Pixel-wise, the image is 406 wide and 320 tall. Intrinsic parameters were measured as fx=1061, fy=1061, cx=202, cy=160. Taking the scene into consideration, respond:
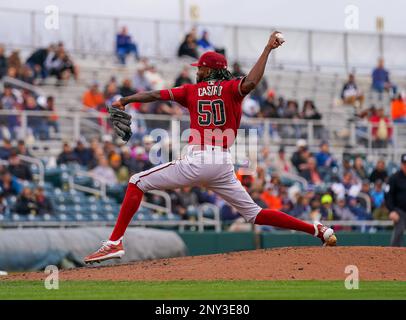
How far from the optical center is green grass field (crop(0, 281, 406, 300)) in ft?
32.1

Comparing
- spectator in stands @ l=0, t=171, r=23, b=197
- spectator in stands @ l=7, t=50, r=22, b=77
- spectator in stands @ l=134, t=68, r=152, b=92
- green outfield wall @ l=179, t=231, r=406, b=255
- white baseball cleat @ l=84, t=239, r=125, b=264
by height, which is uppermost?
→ spectator in stands @ l=7, t=50, r=22, b=77

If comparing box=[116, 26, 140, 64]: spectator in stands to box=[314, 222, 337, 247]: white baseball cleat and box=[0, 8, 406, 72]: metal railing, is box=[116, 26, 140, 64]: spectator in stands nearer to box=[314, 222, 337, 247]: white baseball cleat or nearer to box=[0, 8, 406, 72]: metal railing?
box=[0, 8, 406, 72]: metal railing

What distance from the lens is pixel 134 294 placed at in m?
9.90

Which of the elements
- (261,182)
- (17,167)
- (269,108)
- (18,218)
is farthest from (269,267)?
(269,108)

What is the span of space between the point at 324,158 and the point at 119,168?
5458 millimetres

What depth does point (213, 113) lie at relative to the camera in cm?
1166

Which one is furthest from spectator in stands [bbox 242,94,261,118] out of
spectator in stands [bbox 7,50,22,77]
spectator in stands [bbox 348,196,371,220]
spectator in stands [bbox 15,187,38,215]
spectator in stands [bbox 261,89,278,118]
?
spectator in stands [bbox 15,187,38,215]

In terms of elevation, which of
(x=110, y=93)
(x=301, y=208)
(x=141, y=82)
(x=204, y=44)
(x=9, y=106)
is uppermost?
(x=204, y=44)

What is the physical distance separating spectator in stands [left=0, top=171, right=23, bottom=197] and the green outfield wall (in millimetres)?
3178

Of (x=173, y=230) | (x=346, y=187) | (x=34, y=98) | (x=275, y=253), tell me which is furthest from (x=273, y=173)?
(x=275, y=253)

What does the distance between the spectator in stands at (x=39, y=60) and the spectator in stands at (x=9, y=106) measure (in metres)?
Result: 1.87

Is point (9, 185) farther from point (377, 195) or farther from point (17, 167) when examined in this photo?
point (377, 195)
